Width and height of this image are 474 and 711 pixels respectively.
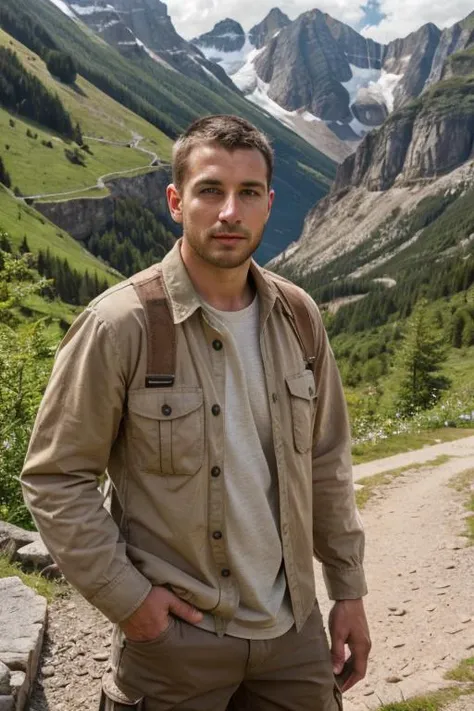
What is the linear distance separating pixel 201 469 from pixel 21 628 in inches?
156

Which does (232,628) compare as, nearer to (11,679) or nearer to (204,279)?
(204,279)

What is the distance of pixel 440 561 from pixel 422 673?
12.6ft

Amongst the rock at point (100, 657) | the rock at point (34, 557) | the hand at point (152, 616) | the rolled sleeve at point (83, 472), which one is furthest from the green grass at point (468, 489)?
the rolled sleeve at point (83, 472)

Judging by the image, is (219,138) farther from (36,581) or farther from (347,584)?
(36,581)

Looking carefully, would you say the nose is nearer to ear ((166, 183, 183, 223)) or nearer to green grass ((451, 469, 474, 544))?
ear ((166, 183, 183, 223))

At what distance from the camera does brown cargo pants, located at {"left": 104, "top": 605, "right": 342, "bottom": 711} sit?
341cm

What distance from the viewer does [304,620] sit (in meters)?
3.77

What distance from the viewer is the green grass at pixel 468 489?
12.2 metres

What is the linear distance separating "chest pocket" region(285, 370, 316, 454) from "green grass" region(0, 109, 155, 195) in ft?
538

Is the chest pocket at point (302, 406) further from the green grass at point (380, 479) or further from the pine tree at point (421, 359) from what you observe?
the pine tree at point (421, 359)

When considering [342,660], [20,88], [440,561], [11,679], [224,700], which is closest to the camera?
[224,700]

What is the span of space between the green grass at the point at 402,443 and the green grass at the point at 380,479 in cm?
172

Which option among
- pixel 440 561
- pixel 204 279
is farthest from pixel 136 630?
pixel 440 561

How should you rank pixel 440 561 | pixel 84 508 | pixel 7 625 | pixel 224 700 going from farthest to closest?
pixel 440 561
pixel 7 625
pixel 224 700
pixel 84 508
